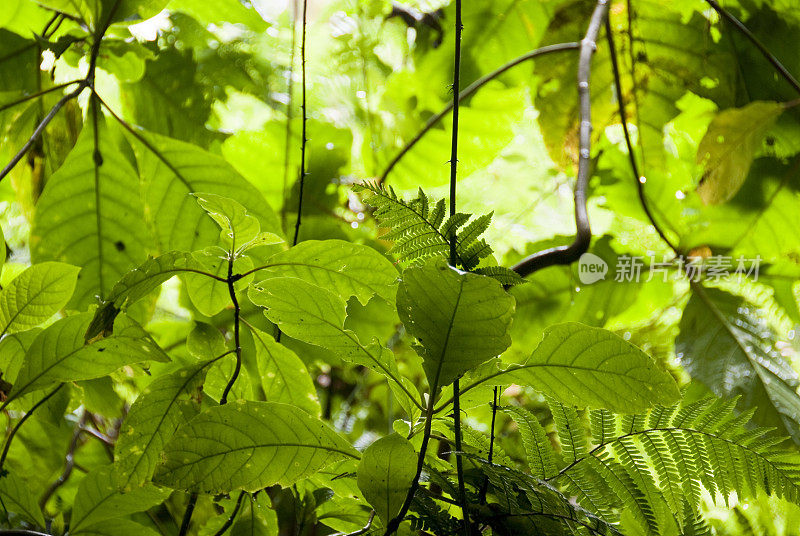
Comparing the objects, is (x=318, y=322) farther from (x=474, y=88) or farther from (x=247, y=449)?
(x=474, y=88)

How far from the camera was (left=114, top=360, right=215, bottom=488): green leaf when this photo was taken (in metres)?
0.36

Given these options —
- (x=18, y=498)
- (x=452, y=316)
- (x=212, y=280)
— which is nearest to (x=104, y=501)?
(x=18, y=498)

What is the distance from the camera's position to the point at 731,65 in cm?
89

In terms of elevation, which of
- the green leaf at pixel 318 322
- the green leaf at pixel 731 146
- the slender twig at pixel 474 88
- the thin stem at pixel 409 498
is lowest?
the thin stem at pixel 409 498

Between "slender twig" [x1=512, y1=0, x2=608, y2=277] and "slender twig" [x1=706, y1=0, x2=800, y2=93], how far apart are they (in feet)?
0.49

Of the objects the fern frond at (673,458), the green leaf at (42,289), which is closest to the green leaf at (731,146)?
the fern frond at (673,458)

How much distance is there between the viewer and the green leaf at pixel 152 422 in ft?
1.18

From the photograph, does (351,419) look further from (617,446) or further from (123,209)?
(617,446)

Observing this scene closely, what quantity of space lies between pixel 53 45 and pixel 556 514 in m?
0.66

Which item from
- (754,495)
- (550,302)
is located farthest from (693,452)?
(550,302)

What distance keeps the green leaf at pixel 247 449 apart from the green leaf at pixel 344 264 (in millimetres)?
119

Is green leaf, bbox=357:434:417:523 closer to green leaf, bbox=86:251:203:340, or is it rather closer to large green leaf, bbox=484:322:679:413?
large green leaf, bbox=484:322:679:413

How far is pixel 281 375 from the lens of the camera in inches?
18.3

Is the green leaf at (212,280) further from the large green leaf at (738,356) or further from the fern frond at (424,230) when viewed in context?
the large green leaf at (738,356)
